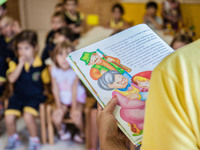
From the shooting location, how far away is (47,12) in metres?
6.41

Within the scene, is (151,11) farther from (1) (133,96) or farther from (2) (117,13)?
(1) (133,96)

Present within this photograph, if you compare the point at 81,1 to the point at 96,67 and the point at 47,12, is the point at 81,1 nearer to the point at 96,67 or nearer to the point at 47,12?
the point at 47,12

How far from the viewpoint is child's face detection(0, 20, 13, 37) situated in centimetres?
260

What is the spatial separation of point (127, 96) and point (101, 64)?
0.41 feet

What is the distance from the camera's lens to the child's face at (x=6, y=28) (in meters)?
2.60

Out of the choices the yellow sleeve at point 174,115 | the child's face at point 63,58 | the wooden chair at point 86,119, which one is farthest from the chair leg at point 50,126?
the yellow sleeve at point 174,115

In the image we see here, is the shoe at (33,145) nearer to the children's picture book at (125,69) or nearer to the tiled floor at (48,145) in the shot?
the tiled floor at (48,145)

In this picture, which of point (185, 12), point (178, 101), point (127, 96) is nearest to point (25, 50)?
point (127, 96)

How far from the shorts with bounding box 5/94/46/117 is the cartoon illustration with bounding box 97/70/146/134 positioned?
1404 millimetres

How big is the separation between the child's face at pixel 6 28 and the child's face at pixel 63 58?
0.92 metres

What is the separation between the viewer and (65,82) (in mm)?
2035

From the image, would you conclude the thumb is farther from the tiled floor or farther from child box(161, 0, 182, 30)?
child box(161, 0, 182, 30)

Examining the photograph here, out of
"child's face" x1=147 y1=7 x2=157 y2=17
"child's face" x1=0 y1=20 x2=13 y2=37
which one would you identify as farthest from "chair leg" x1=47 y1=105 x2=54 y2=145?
"child's face" x1=147 y1=7 x2=157 y2=17

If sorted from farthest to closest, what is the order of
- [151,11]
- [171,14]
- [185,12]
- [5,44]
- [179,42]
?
1. [185,12]
2. [171,14]
3. [151,11]
4. [5,44]
5. [179,42]
